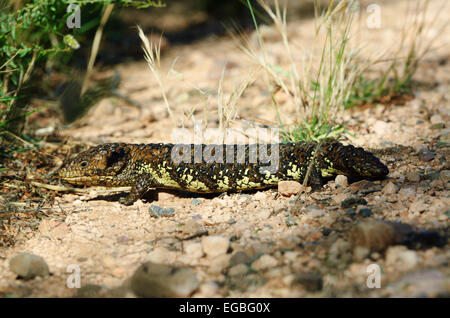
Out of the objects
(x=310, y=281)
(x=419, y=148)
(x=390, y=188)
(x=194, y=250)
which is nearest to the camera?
(x=310, y=281)

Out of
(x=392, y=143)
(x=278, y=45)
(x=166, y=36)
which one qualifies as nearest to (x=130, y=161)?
(x=392, y=143)

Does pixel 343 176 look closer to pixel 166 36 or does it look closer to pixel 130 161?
pixel 130 161

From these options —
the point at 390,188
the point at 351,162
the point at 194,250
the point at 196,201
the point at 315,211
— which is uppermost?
the point at 351,162

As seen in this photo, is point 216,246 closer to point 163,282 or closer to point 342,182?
point 163,282

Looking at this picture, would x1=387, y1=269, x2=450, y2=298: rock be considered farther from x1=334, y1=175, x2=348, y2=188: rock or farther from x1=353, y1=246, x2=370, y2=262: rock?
x1=334, y1=175, x2=348, y2=188: rock

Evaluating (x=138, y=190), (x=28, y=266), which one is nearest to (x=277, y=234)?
(x=138, y=190)

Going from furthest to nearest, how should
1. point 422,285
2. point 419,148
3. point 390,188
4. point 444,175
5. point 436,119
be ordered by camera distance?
point 436,119
point 419,148
point 444,175
point 390,188
point 422,285
